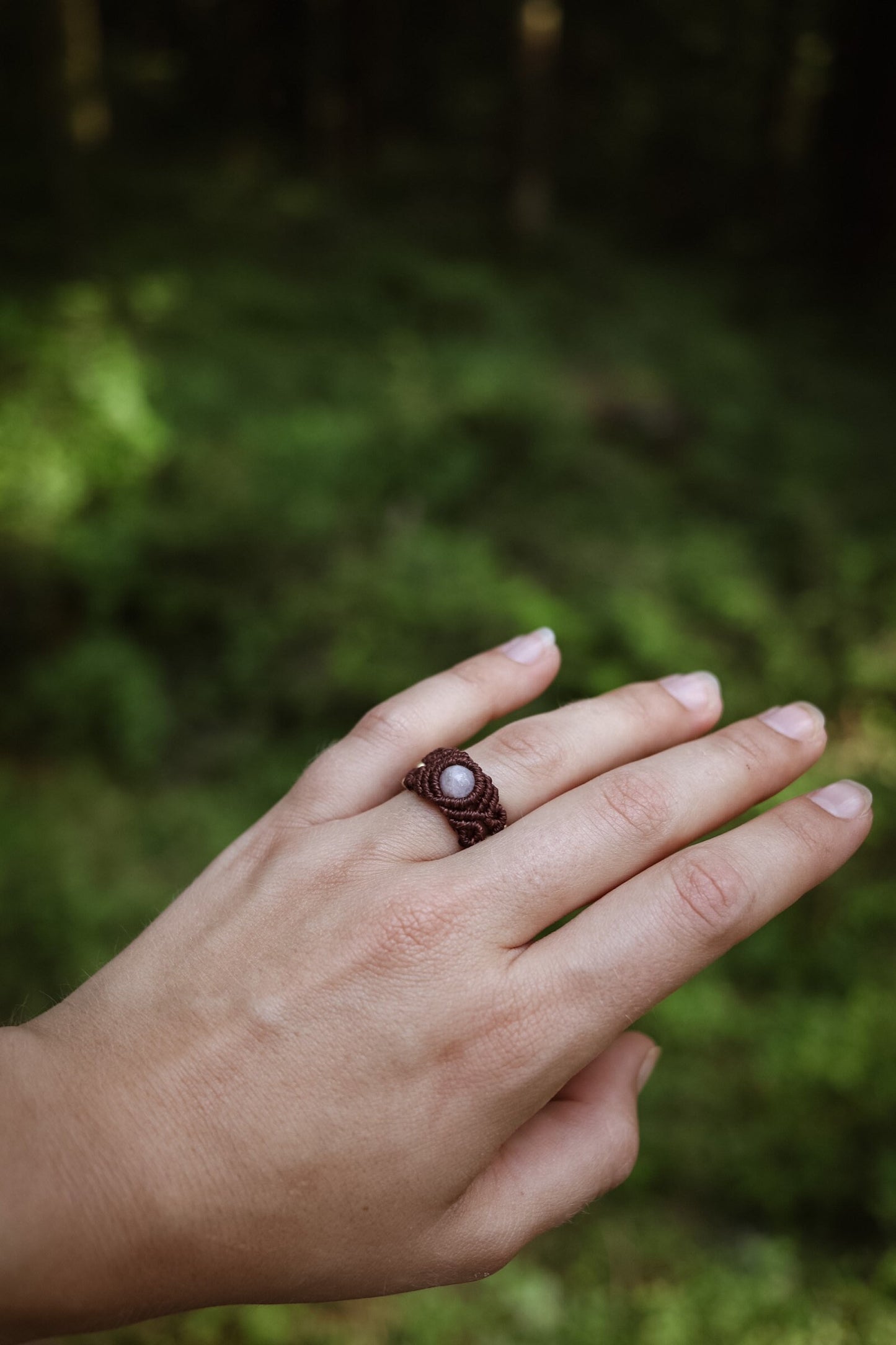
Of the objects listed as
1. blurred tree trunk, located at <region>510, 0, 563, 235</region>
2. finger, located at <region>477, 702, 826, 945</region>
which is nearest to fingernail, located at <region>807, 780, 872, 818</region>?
finger, located at <region>477, 702, 826, 945</region>

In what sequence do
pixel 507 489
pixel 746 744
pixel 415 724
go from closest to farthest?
pixel 746 744
pixel 415 724
pixel 507 489

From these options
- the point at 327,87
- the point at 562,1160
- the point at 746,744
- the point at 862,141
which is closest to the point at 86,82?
the point at 327,87

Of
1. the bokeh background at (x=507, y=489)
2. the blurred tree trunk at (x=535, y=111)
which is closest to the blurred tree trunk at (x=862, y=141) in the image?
the bokeh background at (x=507, y=489)

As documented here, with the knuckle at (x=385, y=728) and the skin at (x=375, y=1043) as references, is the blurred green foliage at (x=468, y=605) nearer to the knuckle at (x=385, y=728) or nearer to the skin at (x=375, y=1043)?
the skin at (x=375, y=1043)

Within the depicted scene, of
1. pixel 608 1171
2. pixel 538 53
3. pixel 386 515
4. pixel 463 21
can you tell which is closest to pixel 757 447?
pixel 386 515

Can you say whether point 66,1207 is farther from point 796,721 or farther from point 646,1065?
point 796,721

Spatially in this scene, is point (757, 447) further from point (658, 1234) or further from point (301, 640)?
point (658, 1234)
